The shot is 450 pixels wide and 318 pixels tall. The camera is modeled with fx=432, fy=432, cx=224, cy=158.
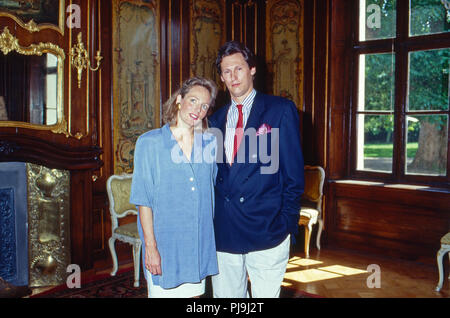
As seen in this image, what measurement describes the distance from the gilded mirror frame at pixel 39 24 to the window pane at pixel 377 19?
10.1 feet

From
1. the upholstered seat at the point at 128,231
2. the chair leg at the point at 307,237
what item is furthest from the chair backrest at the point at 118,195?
the chair leg at the point at 307,237

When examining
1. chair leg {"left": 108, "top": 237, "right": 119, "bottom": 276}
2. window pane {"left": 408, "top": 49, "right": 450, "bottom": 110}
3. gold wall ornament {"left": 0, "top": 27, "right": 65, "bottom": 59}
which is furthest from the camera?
window pane {"left": 408, "top": 49, "right": 450, "bottom": 110}

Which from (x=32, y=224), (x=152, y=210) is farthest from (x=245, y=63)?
(x=32, y=224)

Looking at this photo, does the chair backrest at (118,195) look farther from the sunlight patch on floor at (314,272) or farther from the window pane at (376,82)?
the window pane at (376,82)

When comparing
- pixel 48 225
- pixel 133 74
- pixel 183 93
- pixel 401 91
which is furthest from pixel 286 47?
pixel 183 93

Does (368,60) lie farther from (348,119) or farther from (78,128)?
(78,128)

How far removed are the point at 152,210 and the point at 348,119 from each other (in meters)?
3.63

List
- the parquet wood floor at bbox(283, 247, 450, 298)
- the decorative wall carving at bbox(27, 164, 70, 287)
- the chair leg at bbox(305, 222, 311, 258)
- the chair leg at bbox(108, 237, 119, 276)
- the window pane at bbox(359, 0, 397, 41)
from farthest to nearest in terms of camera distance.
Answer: the window pane at bbox(359, 0, 397, 41) → the chair leg at bbox(305, 222, 311, 258) → the chair leg at bbox(108, 237, 119, 276) → the decorative wall carving at bbox(27, 164, 70, 287) → the parquet wood floor at bbox(283, 247, 450, 298)

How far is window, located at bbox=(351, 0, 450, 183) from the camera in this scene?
4.30m

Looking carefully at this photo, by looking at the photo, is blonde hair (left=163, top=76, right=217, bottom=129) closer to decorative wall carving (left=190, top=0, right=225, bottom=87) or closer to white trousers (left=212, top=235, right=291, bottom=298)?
white trousers (left=212, top=235, right=291, bottom=298)

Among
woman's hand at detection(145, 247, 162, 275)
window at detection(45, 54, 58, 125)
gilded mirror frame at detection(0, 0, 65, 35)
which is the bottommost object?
woman's hand at detection(145, 247, 162, 275)

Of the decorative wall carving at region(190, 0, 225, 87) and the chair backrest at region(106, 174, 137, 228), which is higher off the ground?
the decorative wall carving at region(190, 0, 225, 87)

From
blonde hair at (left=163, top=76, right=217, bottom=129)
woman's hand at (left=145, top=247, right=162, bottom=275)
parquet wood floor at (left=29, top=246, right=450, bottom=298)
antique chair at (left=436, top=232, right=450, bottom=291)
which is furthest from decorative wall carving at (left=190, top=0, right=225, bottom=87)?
woman's hand at (left=145, top=247, right=162, bottom=275)

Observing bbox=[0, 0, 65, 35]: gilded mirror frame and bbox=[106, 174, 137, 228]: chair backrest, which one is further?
bbox=[106, 174, 137, 228]: chair backrest
